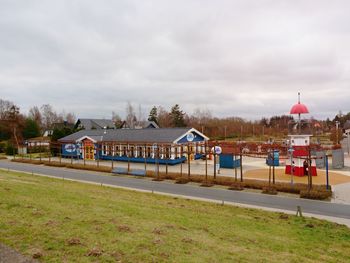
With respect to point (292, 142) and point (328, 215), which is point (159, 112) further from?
point (328, 215)

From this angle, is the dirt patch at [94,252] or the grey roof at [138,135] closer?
the dirt patch at [94,252]

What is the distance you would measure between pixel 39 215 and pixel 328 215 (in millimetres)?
11414

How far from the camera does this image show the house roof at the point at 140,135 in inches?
1417

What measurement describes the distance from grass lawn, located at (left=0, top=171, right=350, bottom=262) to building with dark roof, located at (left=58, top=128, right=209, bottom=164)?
2202cm

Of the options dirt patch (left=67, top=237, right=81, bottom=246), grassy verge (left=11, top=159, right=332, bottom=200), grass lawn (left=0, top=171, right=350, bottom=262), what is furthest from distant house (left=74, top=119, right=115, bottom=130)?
dirt patch (left=67, top=237, right=81, bottom=246)

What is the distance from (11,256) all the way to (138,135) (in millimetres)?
34027

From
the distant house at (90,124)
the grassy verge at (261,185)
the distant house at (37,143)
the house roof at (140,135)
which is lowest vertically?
the grassy verge at (261,185)

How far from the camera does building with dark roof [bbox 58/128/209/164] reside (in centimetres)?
3475

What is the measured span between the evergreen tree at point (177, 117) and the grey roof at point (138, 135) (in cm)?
3528

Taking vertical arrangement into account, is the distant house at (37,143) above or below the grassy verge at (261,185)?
above

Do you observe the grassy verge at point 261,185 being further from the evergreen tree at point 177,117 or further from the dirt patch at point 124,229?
the evergreen tree at point 177,117

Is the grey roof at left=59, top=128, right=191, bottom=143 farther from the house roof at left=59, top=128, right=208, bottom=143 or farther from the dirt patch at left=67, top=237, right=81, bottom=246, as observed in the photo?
the dirt patch at left=67, top=237, right=81, bottom=246

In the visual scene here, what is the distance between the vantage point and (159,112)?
97.8 meters

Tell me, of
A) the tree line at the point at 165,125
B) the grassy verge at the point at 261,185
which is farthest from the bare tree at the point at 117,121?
the grassy verge at the point at 261,185
